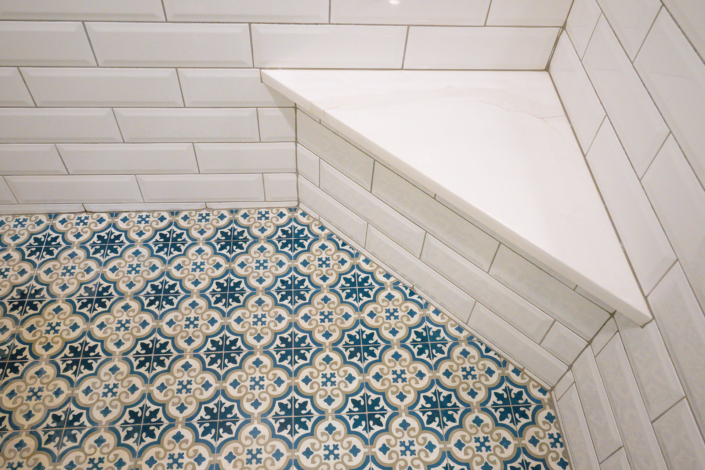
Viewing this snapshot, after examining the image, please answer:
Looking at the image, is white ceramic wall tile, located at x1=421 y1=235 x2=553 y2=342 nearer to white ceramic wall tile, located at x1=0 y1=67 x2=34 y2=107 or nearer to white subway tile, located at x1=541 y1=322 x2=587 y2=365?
white subway tile, located at x1=541 y1=322 x2=587 y2=365

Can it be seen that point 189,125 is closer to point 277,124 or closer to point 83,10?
point 277,124

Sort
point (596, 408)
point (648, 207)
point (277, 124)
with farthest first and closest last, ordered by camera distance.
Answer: point (277, 124) < point (596, 408) < point (648, 207)

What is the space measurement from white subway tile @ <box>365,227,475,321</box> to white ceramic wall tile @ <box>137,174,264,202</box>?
0.45 metres

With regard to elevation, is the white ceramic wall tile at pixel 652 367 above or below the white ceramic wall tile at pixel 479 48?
below

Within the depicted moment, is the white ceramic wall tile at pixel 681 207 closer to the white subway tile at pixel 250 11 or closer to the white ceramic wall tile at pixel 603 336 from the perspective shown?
the white ceramic wall tile at pixel 603 336

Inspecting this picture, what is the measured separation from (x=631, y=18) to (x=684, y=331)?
2.03 feet

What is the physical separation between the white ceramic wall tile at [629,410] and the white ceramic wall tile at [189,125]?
113 cm

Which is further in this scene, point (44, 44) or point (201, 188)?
point (201, 188)

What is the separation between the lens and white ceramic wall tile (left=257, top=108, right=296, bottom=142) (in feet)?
4.96

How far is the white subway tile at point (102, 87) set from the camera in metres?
1.39

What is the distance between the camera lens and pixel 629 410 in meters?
1.09

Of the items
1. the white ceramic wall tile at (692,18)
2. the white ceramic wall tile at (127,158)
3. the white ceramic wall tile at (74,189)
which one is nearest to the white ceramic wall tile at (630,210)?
the white ceramic wall tile at (692,18)

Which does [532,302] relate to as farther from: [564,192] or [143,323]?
[143,323]

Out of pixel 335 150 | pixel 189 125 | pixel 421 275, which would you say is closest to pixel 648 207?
pixel 421 275
